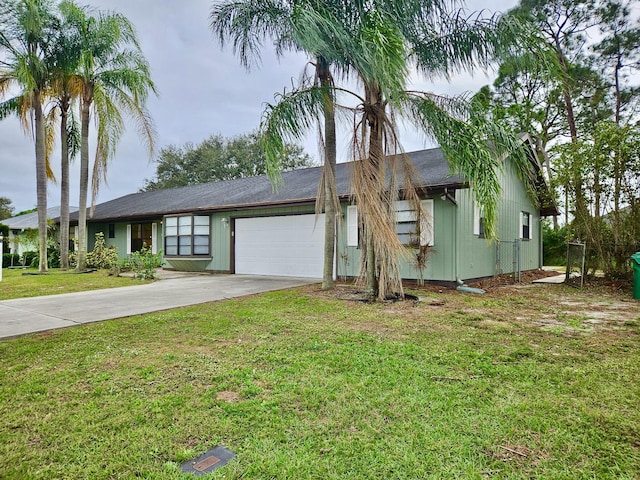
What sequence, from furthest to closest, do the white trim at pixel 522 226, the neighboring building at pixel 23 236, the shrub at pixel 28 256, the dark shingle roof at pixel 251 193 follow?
the neighboring building at pixel 23 236 < the shrub at pixel 28 256 < the white trim at pixel 522 226 < the dark shingle roof at pixel 251 193

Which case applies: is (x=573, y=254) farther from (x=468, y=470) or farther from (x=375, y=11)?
(x=468, y=470)

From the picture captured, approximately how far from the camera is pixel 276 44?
818cm

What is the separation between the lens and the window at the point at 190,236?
1303 cm

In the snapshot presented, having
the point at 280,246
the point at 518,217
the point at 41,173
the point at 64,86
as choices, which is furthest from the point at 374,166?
the point at 41,173

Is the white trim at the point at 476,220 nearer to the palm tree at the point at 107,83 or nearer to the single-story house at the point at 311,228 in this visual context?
the single-story house at the point at 311,228

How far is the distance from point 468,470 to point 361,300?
4903 mm

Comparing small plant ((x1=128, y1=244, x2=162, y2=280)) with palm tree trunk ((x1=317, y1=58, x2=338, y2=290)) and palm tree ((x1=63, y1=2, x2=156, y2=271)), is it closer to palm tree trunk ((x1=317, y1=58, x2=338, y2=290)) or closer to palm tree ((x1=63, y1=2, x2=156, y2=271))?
palm tree ((x1=63, y1=2, x2=156, y2=271))

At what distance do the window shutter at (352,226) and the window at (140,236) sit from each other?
9932mm

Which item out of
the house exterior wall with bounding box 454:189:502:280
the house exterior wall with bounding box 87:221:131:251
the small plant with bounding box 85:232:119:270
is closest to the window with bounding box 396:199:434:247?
the house exterior wall with bounding box 454:189:502:280

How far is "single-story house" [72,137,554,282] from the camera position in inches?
344

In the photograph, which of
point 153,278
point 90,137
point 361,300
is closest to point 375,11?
point 361,300

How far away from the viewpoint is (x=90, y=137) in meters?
Result: 13.4

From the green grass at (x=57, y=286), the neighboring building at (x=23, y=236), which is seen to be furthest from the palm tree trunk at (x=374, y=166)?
the neighboring building at (x=23, y=236)

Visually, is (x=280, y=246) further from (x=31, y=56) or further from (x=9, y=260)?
(x=9, y=260)
